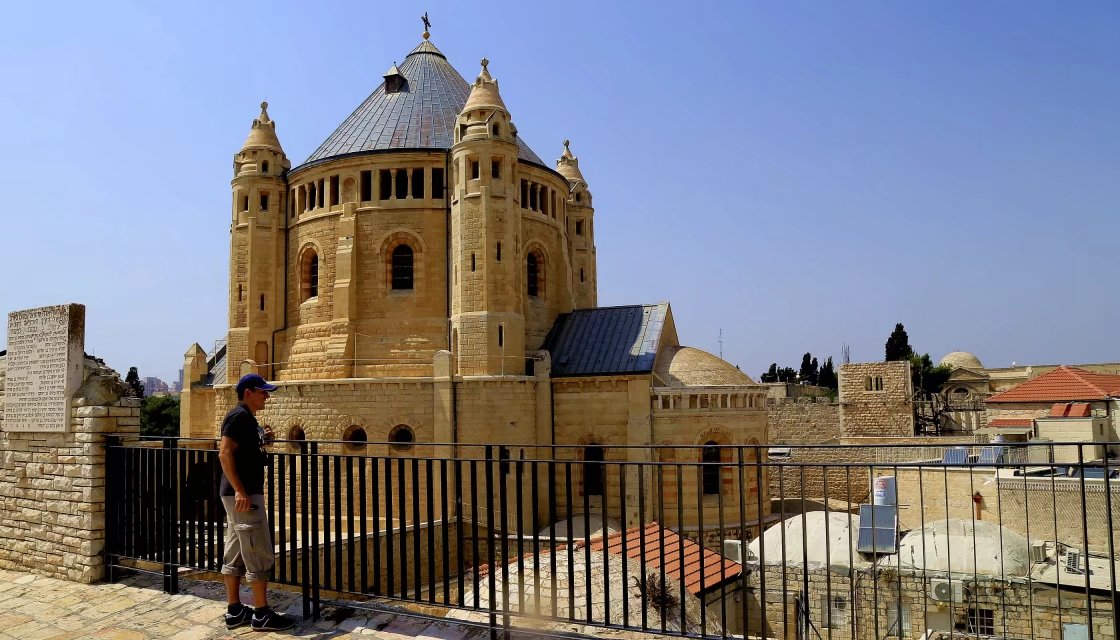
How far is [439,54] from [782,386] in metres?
29.8

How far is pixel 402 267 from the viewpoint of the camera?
83.3 feet

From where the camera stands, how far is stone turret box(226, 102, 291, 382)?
85.8 feet

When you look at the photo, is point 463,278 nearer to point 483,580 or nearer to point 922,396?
point 483,580

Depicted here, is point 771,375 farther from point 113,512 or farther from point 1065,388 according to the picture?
point 113,512

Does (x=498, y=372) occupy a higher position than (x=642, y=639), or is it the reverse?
(x=498, y=372)

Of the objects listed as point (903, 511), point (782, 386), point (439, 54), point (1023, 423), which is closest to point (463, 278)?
point (439, 54)

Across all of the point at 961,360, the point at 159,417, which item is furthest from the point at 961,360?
the point at 159,417

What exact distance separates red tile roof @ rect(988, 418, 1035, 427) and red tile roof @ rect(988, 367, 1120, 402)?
1453mm

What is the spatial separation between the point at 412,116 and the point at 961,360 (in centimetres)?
6473

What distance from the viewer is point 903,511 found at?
26.9m

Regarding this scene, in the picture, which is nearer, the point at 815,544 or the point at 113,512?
the point at 113,512

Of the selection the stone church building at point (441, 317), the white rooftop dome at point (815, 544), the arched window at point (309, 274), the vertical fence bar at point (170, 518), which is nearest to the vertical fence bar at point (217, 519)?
the vertical fence bar at point (170, 518)

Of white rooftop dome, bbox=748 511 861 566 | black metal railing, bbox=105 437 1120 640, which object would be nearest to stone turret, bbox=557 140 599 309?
black metal railing, bbox=105 437 1120 640

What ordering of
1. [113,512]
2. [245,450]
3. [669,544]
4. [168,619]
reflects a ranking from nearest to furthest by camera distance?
1. [245,450]
2. [168,619]
3. [113,512]
4. [669,544]
